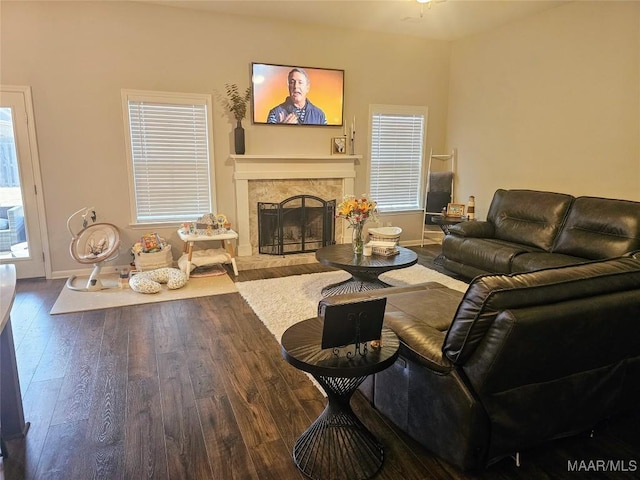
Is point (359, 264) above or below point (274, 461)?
above

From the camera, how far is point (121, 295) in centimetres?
429

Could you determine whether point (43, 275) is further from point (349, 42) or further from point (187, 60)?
point (349, 42)

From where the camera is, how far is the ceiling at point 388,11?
4.74 metres

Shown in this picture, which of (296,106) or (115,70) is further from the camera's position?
(296,106)

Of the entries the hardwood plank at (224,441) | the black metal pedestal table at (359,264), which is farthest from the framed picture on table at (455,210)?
the hardwood plank at (224,441)

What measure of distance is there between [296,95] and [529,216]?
3.23 meters

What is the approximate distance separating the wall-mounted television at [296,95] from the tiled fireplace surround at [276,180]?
51 centimetres

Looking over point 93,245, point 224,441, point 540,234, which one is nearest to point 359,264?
point 224,441

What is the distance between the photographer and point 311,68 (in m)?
5.57

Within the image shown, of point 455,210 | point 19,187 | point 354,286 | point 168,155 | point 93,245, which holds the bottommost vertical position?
point 354,286

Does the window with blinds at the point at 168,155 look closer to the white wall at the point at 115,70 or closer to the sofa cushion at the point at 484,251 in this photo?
the white wall at the point at 115,70

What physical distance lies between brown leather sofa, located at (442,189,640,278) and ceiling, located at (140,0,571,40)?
215cm

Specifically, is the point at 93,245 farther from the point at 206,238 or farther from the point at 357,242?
the point at 357,242

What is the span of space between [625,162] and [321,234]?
3584mm
